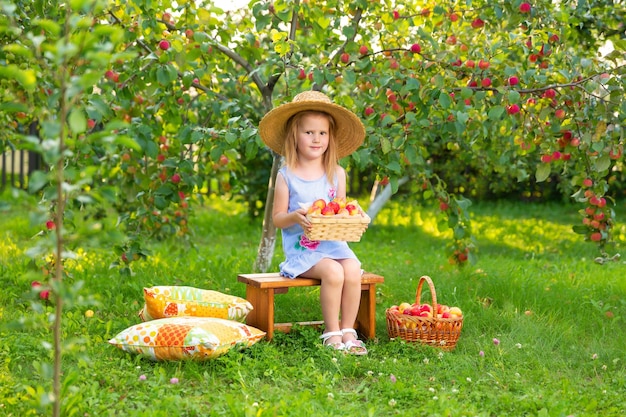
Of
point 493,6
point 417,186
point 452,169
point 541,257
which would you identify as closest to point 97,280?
point 417,186

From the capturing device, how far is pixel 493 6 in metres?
4.20

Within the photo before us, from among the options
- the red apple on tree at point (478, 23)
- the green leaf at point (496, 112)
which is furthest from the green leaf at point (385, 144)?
the red apple on tree at point (478, 23)

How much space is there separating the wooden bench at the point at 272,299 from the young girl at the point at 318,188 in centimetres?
8

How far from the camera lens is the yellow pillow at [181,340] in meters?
3.16

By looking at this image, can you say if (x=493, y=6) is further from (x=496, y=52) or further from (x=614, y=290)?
(x=614, y=290)

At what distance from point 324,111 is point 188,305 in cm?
112

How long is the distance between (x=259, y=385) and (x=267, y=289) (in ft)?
2.20

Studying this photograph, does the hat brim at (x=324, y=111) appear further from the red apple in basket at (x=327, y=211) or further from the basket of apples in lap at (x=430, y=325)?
the basket of apples in lap at (x=430, y=325)

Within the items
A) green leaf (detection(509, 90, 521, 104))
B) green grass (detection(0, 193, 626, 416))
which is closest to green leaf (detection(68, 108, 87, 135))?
green grass (detection(0, 193, 626, 416))

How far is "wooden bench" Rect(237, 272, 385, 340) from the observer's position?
360 cm

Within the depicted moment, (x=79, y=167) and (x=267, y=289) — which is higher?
(x=79, y=167)

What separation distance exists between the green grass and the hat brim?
36.0 inches

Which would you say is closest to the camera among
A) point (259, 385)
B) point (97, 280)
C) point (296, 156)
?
point (259, 385)

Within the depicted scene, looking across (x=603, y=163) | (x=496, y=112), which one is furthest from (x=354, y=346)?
(x=603, y=163)
